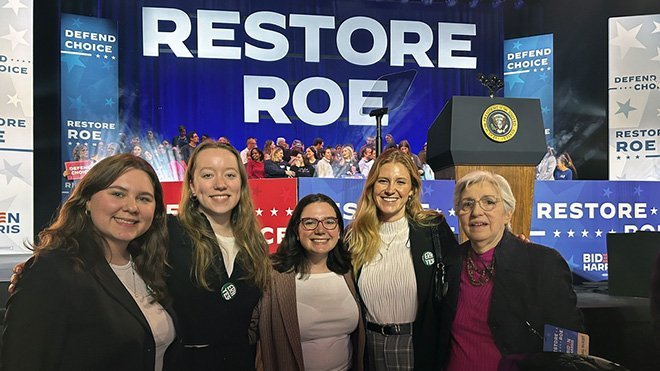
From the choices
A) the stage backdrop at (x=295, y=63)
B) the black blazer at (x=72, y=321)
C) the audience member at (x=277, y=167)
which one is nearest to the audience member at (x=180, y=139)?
the stage backdrop at (x=295, y=63)

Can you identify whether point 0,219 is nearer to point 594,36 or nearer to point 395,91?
point 395,91

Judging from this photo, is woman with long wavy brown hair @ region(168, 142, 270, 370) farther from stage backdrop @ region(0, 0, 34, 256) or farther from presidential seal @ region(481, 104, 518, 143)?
stage backdrop @ region(0, 0, 34, 256)

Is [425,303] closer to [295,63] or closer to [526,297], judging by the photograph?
[526,297]

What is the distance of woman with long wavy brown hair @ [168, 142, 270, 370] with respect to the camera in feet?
6.23

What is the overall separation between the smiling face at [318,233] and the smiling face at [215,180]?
323 millimetres

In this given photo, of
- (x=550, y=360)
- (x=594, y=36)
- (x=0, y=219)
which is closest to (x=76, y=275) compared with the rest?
(x=550, y=360)

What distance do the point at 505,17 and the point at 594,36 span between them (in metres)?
2.02

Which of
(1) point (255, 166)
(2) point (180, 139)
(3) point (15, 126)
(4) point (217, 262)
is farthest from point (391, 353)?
(2) point (180, 139)

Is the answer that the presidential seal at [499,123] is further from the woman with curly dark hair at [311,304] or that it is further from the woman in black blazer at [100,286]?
the woman in black blazer at [100,286]

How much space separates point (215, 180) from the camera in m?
2.00

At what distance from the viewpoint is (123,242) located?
1.66m

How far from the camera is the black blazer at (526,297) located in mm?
1527

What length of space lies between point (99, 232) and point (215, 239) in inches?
19.9

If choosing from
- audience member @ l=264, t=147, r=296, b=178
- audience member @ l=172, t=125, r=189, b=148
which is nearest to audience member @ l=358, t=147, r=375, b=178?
audience member @ l=264, t=147, r=296, b=178
